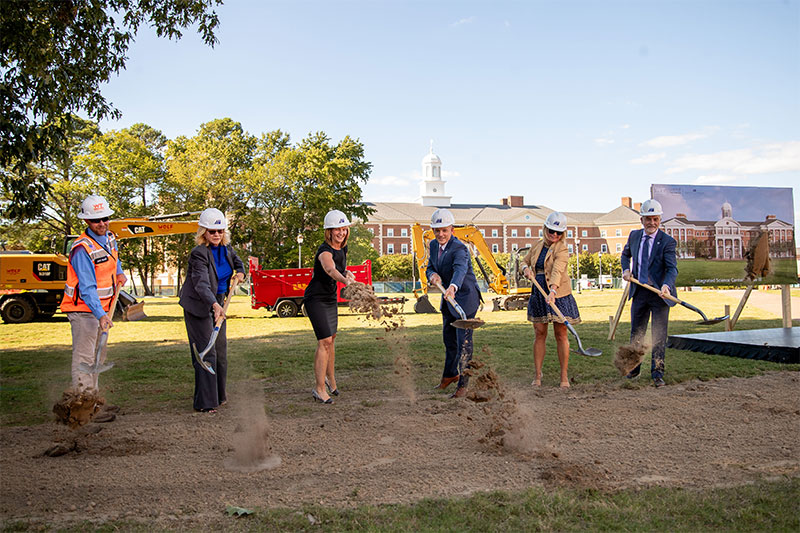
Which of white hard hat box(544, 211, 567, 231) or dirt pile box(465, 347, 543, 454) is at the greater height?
white hard hat box(544, 211, 567, 231)

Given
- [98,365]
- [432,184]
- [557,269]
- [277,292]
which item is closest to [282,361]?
[98,365]

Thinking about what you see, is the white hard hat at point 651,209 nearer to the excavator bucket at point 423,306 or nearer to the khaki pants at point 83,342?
the khaki pants at point 83,342

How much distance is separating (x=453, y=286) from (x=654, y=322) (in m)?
2.65

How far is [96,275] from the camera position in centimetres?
608

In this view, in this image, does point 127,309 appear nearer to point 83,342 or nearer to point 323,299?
point 83,342

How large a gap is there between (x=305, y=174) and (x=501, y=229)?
61.9 m

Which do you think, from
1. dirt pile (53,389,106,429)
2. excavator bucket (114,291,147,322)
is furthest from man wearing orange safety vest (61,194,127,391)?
excavator bucket (114,291,147,322)

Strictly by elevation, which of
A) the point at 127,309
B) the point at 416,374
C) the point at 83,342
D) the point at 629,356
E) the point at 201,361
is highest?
the point at 83,342

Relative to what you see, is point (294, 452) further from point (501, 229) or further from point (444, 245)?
point (501, 229)

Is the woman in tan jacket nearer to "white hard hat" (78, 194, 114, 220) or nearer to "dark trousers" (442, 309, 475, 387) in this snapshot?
"dark trousers" (442, 309, 475, 387)

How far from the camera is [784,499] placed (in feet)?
12.0

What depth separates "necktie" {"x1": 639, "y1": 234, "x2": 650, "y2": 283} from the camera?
787cm

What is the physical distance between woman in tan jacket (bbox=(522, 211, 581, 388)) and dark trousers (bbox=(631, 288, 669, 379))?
991mm

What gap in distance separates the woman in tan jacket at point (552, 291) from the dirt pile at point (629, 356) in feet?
2.47
